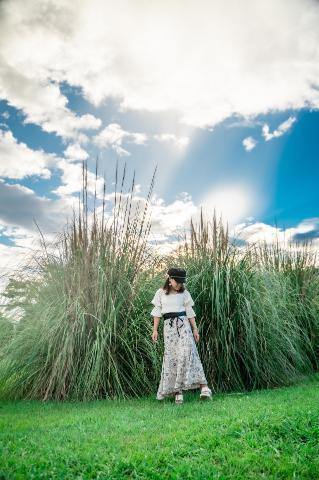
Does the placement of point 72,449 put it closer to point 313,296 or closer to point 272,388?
point 272,388

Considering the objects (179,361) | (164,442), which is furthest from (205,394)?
(164,442)

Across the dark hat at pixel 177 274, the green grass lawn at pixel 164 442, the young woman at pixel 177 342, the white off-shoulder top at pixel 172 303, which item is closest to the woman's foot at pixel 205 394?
the young woman at pixel 177 342

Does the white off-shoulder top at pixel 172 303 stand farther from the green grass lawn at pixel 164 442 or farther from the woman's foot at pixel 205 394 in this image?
the green grass lawn at pixel 164 442

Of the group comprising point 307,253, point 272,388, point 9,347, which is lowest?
point 272,388

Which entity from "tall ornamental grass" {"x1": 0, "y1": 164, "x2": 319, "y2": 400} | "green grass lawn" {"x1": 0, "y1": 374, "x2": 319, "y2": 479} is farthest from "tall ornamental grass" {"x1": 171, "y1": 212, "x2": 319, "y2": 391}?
"green grass lawn" {"x1": 0, "y1": 374, "x2": 319, "y2": 479}

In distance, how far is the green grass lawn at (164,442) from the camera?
11.0ft

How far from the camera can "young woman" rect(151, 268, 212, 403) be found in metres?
6.14

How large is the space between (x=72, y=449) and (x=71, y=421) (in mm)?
1072

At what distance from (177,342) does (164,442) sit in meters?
2.45

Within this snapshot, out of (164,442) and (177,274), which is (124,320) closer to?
(177,274)

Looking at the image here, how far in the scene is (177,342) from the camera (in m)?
6.33

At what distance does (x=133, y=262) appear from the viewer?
7.22 metres

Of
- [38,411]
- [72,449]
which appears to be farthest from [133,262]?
[72,449]

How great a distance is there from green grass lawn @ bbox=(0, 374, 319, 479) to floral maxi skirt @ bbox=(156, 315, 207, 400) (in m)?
0.59
